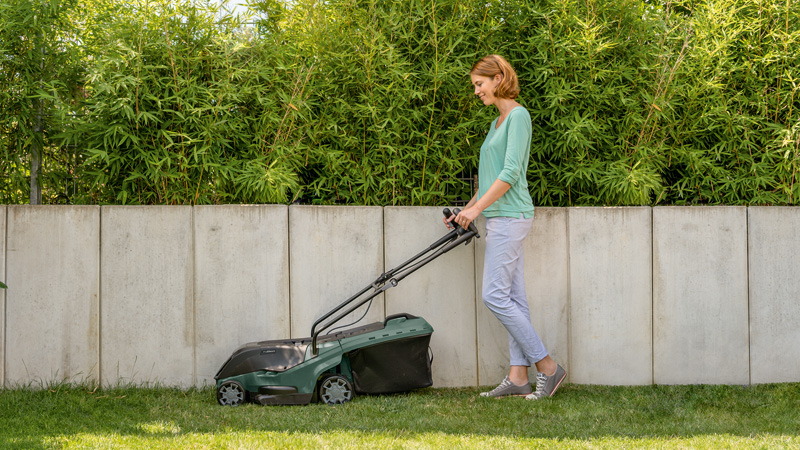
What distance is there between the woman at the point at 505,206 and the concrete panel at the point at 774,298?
123 centimetres

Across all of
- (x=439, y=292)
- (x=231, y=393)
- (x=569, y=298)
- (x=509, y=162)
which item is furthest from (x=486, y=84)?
(x=231, y=393)

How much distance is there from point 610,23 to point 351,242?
1823 millimetres

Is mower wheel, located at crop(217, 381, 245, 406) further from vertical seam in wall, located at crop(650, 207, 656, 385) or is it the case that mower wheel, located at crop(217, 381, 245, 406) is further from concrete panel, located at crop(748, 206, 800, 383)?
concrete panel, located at crop(748, 206, 800, 383)

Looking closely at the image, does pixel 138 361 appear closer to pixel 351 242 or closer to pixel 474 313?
pixel 351 242

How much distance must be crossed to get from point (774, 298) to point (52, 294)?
153 inches

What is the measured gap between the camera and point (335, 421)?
2.88 meters

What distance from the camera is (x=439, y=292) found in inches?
143

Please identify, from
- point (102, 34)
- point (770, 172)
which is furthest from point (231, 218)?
point (770, 172)

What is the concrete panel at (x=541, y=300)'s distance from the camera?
3641mm

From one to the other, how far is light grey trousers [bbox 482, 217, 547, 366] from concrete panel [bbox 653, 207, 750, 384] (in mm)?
810

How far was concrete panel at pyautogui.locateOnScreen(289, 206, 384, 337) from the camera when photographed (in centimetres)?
356

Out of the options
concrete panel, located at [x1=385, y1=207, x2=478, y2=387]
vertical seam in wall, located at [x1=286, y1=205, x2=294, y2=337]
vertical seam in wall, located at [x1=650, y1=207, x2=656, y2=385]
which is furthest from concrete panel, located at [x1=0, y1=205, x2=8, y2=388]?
vertical seam in wall, located at [x1=650, y1=207, x2=656, y2=385]

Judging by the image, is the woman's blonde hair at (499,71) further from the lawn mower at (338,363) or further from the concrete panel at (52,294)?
the concrete panel at (52,294)

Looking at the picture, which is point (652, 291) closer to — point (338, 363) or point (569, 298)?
point (569, 298)
